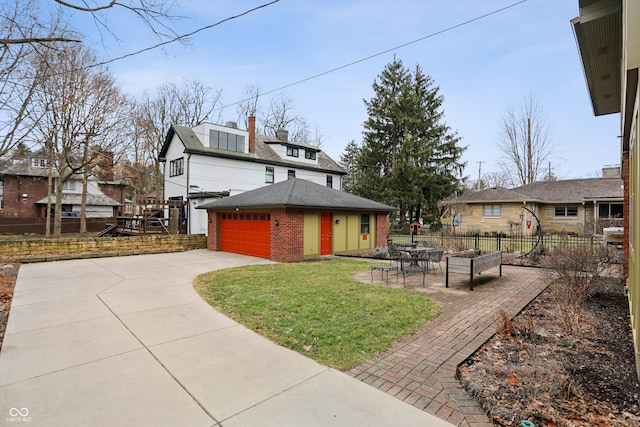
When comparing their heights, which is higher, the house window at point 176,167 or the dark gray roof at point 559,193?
the house window at point 176,167

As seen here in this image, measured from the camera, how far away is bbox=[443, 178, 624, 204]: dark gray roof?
75.9ft

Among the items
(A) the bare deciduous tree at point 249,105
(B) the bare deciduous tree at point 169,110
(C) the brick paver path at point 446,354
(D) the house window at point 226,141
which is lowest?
(C) the brick paver path at point 446,354

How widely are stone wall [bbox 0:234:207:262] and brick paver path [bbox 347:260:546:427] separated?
13.2m

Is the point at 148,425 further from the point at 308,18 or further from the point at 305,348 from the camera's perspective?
the point at 308,18

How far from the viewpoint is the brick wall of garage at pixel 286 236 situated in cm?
1262

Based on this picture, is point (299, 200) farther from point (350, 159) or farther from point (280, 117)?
point (350, 159)

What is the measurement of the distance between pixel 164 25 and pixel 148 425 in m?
6.52

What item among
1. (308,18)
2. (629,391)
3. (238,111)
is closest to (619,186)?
(308,18)

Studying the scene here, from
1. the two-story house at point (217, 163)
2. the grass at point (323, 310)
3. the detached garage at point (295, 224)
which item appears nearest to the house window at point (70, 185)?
the two-story house at point (217, 163)

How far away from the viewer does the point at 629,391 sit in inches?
122

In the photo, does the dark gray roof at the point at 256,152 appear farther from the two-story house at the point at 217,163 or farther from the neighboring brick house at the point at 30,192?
the neighboring brick house at the point at 30,192

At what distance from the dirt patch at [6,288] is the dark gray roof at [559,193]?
2668 cm

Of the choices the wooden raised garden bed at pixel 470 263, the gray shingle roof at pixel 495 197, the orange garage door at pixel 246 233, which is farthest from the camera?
the gray shingle roof at pixel 495 197

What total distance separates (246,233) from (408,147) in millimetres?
19617
